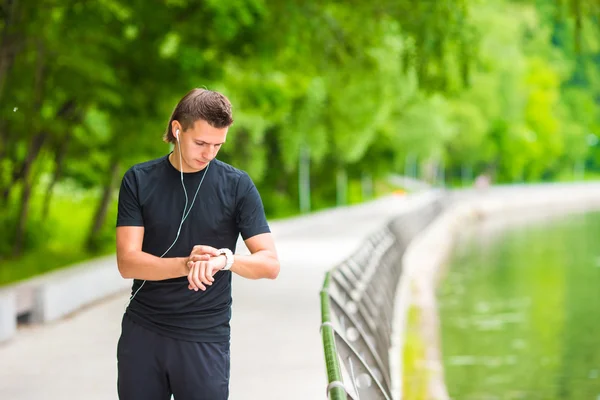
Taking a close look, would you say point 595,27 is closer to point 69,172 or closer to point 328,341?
point 328,341

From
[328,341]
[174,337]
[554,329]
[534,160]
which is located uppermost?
[174,337]

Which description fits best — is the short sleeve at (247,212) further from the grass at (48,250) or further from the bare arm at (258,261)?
the grass at (48,250)

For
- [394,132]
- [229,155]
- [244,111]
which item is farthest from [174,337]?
[394,132]

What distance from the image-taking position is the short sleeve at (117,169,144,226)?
4.34 meters

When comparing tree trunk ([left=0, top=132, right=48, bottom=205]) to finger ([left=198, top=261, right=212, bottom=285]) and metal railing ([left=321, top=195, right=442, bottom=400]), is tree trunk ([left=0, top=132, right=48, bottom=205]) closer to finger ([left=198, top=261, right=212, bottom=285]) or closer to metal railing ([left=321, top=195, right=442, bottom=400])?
metal railing ([left=321, top=195, right=442, bottom=400])

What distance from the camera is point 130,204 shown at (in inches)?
171

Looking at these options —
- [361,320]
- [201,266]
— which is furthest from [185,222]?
[361,320]

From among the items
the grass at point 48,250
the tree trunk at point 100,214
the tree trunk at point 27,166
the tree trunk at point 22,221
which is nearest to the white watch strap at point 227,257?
the grass at point 48,250

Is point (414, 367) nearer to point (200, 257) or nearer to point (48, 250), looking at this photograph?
point (200, 257)

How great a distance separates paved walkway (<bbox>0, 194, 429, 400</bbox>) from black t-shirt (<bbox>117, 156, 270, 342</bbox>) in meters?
4.19

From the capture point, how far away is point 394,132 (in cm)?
4841

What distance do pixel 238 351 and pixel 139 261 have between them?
23.5ft

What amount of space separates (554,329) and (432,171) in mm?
68727

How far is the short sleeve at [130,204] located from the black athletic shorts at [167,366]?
38cm
